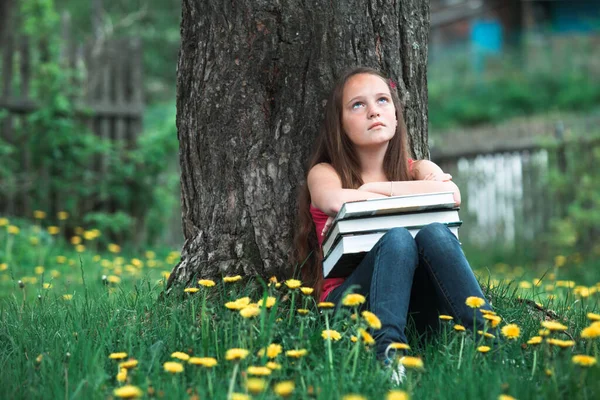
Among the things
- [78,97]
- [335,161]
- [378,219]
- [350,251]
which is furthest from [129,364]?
[78,97]

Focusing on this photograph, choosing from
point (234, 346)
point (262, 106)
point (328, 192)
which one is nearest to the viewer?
point (234, 346)

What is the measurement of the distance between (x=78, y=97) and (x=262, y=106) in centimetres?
474

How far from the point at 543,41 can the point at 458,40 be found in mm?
7020

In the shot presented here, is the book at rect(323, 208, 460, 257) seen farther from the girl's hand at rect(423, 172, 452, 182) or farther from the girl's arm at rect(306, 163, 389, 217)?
the girl's hand at rect(423, 172, 452, 182)

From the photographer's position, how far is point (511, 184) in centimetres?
862

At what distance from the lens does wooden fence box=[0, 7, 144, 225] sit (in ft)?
23.0

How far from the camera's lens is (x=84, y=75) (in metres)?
7.37

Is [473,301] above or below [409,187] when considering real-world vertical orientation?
below

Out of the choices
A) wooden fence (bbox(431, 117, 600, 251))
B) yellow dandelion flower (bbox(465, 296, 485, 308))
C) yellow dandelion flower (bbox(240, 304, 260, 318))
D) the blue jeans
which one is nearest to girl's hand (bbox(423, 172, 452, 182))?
the blue jeans

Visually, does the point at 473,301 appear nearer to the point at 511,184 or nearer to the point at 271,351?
the point at 271,351

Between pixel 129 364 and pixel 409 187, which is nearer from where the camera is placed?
pixel 129 364

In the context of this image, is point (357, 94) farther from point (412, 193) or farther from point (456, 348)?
point (456, 348)

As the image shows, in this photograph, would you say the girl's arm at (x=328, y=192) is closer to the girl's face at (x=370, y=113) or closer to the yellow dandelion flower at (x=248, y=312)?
the girl's face at (x=370, y=113)

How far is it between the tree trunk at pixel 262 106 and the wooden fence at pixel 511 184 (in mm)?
5553
